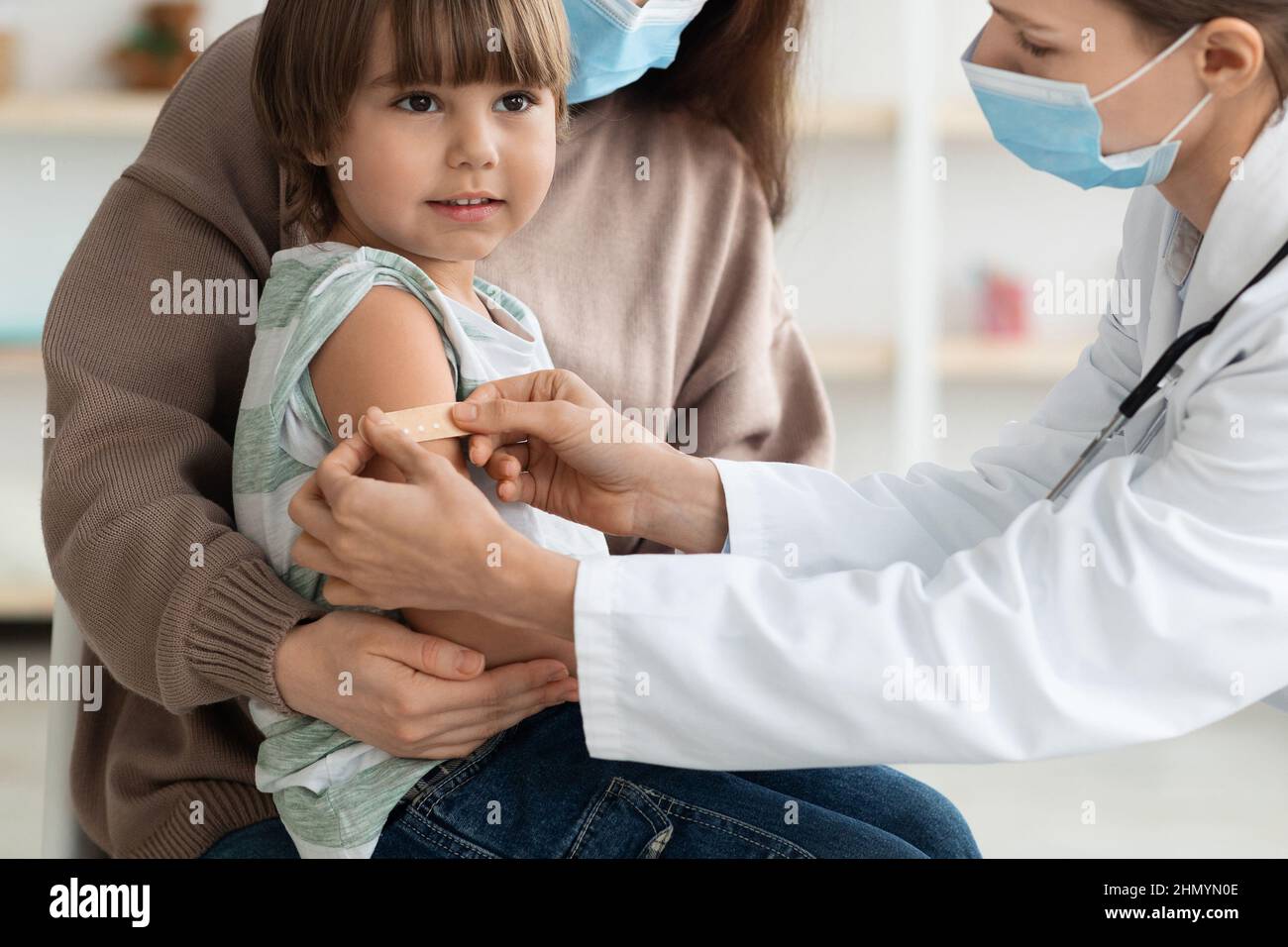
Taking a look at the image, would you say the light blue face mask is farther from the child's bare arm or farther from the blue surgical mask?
the child's bare arm

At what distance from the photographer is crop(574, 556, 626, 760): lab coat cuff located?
864mm

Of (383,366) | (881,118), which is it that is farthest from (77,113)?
(383,366)

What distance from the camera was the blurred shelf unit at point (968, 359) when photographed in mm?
2916

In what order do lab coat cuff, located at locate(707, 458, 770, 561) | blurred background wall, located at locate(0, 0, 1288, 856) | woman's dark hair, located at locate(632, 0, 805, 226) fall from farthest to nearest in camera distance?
1. blurred background wall, located at locate(0, 0, 1288, 856)
2. woman's dark hair, located at locate(632, 0, 805, 226)
3. lab coat cuff, located at locate(707, 458, 770, 561)

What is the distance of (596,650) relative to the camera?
34.1 inches

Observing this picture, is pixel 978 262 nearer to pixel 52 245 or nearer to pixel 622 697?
pixel 52 245

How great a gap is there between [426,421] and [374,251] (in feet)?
0.48

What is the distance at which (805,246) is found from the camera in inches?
128

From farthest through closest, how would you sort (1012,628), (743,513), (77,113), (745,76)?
1. (77,113)
2. (745,76)
3. (743,513)
4. (1012,628)

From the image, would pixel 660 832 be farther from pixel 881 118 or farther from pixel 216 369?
pixel 881 118

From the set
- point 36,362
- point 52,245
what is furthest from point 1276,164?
point 52,245

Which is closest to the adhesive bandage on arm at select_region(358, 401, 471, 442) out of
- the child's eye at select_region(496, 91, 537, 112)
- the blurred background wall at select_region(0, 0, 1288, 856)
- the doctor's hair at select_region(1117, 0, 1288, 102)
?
the child's eye at select_region(496, 91, 537, 112)

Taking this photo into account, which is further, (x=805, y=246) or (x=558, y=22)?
(x=805, y=246)

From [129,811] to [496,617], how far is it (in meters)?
0.45
